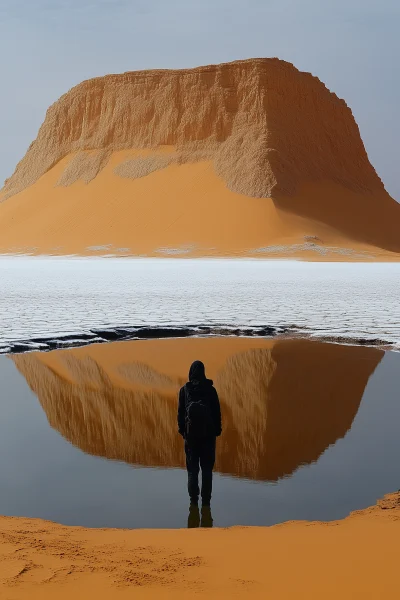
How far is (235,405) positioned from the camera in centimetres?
761

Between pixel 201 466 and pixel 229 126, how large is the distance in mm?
76974

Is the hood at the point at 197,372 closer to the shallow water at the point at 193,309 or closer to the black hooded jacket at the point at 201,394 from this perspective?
the black hooded jacket at the point at 201,394

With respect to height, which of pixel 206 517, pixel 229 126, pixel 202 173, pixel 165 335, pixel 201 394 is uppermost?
pixel 229 126

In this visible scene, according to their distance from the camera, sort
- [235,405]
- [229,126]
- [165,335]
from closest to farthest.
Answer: [235,405]
[165,335]
[229,126]

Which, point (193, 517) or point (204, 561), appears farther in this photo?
point (193, 517)

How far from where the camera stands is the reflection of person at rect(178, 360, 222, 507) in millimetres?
4812

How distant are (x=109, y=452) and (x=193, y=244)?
203 feet

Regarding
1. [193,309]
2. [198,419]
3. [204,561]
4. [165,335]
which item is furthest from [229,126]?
[204,561]

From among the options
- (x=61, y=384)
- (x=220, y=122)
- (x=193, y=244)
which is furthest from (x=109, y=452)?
(x=220, y=122)

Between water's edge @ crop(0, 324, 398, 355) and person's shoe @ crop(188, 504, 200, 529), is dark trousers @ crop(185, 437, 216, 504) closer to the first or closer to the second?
person's shoe @ crop(188, 504, 200, 529)

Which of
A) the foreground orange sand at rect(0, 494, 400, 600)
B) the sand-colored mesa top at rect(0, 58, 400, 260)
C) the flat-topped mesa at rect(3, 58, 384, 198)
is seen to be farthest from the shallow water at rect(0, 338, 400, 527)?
the flat-topped mesa at rect(3, 58, 384, 198)

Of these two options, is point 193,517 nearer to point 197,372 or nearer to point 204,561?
point 197,372

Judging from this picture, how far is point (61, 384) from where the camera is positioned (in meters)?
8.68

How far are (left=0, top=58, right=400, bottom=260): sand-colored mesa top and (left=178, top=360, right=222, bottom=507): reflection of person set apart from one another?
58.6m
